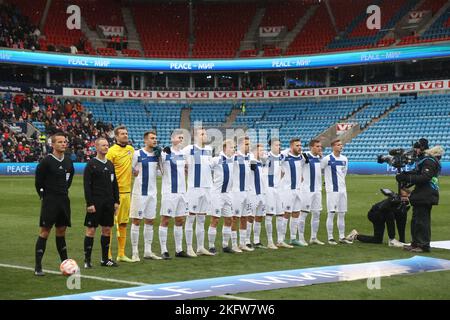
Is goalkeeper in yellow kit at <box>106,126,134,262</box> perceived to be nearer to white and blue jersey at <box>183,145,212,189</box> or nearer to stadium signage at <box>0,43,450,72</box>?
white and blue jersey at <box>183,145,212,189</box>

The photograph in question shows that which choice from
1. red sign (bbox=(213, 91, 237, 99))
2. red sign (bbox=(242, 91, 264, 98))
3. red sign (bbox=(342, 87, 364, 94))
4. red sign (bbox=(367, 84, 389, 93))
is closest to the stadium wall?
red sign (bbox=(367, 84, 389, 93))

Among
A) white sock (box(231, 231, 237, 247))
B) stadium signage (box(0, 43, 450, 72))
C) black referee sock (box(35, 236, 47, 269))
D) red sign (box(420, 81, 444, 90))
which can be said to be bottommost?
white sock (box(231, 231, 237, 247))

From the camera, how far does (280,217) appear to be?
14.2m

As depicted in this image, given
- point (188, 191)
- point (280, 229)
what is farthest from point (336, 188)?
point (188, 191)

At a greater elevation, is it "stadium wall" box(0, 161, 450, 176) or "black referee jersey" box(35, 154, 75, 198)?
"black referee jersey" box(35, 154, 75, 198)

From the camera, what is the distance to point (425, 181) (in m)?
13.0

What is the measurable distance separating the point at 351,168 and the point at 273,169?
32159mm

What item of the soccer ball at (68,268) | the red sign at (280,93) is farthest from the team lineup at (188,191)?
the red sign at (280,93)

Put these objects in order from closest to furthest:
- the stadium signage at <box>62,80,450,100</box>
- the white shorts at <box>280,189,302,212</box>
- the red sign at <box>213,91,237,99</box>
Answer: the white shorts at <box>280,189,302,212</box> → the stadium signage at <box>62,80,450,100</box> → the red sign at <box>213,91,237,99</box>

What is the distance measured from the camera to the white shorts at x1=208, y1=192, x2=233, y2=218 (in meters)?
13.1

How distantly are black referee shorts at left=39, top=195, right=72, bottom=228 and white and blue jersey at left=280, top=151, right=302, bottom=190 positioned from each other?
5283mm
